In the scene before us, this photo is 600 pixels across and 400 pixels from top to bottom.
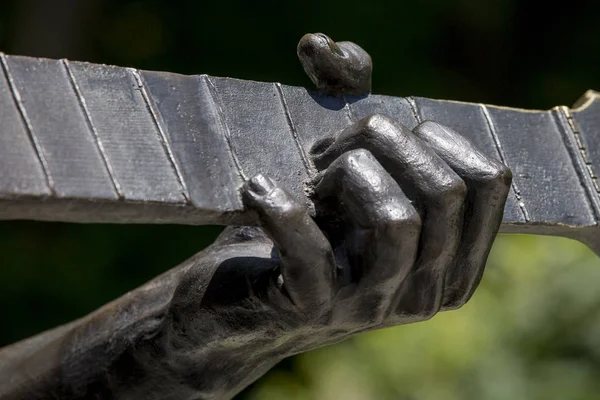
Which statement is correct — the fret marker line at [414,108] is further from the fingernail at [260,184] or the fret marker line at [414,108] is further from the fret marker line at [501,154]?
the fingernail at [260,184]

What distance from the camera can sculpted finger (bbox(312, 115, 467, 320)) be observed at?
96 centimetres

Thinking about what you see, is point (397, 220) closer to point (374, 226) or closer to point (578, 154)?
point (374, 226)

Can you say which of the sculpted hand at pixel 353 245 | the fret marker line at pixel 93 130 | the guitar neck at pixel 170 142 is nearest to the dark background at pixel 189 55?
the guitar neck at pixel 170 142

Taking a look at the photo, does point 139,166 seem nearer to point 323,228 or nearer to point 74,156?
point 74,156

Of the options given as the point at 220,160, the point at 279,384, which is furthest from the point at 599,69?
the point at 220,160

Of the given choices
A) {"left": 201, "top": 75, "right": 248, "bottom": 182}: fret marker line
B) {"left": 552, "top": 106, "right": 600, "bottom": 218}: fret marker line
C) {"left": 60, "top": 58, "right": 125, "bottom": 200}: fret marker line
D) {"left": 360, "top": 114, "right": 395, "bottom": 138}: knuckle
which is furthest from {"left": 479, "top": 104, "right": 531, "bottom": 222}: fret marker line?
{"left": 60, "top": 58, "right": 125, "bottom": 200}: fret marker line

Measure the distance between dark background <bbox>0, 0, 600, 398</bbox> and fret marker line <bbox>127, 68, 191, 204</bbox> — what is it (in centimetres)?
199

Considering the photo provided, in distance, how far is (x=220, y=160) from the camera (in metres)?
0.96

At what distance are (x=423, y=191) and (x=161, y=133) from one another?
0.74ft

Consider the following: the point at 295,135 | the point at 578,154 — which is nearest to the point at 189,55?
the point at 578,154

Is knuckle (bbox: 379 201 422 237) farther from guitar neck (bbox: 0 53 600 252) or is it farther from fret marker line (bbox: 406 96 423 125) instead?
fret marker line (bbox: 406 96 423 125)

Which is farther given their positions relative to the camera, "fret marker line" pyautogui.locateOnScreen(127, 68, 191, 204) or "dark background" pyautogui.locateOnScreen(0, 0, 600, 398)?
"dark background" pyautogui.locateOnScreen(0, 0, 600, 398)

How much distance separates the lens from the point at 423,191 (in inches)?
37.7

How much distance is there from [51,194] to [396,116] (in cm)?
41
